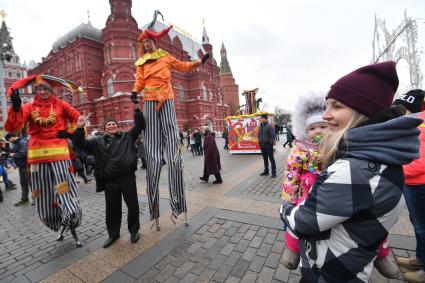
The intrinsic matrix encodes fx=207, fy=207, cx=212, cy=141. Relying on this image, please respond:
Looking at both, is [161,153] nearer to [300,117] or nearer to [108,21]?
[300,117]

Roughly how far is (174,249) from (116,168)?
56.9 inches

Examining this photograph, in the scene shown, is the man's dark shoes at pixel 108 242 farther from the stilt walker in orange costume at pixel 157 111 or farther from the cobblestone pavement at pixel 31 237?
the stilt walker in orange costume at pixel 157 111

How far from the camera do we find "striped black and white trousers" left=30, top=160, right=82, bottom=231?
308cm

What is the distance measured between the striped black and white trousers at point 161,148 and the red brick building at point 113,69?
2719 centimetres

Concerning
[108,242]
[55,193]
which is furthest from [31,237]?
[108,242]

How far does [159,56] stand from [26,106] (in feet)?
6.52

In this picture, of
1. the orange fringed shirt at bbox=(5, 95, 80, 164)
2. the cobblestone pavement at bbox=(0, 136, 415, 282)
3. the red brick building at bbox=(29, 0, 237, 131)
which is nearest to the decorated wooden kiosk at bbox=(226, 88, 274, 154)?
the cobblestone pavement at bbox=(0, 136, 415, 282)

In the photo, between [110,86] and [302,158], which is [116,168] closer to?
[302,158]

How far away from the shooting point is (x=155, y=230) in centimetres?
359

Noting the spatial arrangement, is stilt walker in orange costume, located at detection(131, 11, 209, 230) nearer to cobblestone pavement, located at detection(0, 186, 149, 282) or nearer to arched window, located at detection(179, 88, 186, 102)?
cobblestone pavement, located at detection(0, 186, 149, 282)

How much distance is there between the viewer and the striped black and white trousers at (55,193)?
3084 millimetres

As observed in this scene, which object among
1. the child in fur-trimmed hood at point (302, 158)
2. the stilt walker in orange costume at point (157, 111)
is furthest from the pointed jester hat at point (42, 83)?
the child in fur-trimmed hood at point (302, 158)

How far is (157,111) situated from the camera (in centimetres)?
321

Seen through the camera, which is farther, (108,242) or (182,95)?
(182,95)
